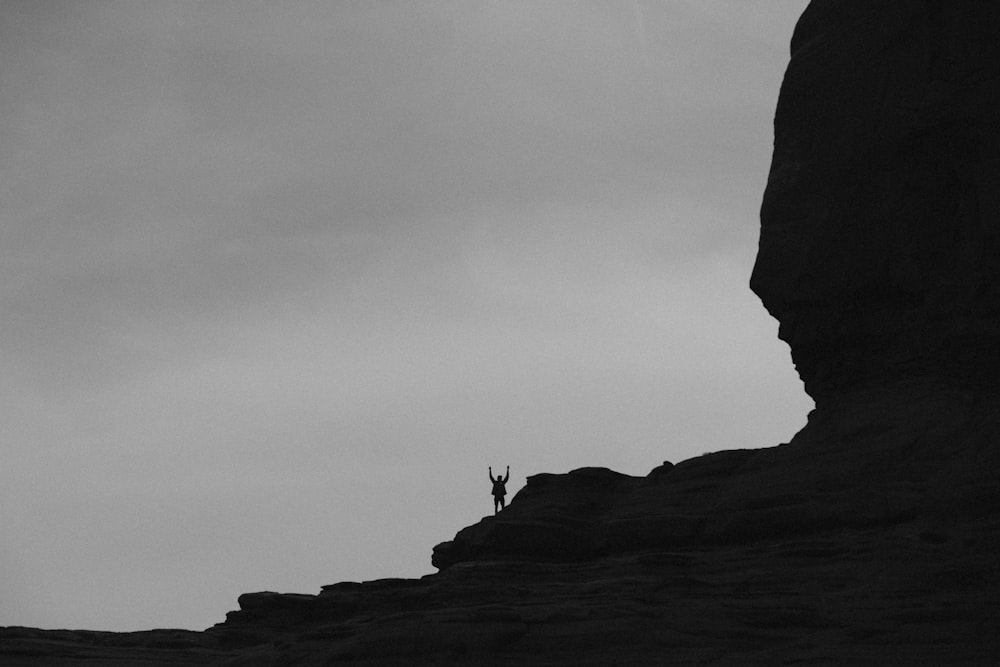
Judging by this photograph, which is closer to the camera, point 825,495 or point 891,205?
point 825,495

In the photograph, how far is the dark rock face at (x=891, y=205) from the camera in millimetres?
54344

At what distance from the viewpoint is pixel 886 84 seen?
58469 millimetres

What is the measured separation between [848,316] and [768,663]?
23.3 m

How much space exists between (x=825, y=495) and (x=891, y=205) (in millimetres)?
15158

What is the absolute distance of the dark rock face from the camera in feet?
178

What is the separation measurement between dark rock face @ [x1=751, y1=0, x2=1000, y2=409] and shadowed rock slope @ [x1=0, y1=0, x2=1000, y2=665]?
0.29ft

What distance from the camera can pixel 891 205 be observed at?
57281mm

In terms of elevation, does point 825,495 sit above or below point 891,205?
below

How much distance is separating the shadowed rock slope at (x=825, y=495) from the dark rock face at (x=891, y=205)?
3.5 inches

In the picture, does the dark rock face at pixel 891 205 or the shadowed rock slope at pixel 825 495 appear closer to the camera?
the shadowed rock slope at pixel 825 495

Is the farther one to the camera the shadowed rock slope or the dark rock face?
the dark rock face

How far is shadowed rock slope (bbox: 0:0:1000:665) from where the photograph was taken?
40500mm

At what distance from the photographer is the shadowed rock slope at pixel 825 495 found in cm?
4050

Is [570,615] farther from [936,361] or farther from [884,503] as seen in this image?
[936,361]
